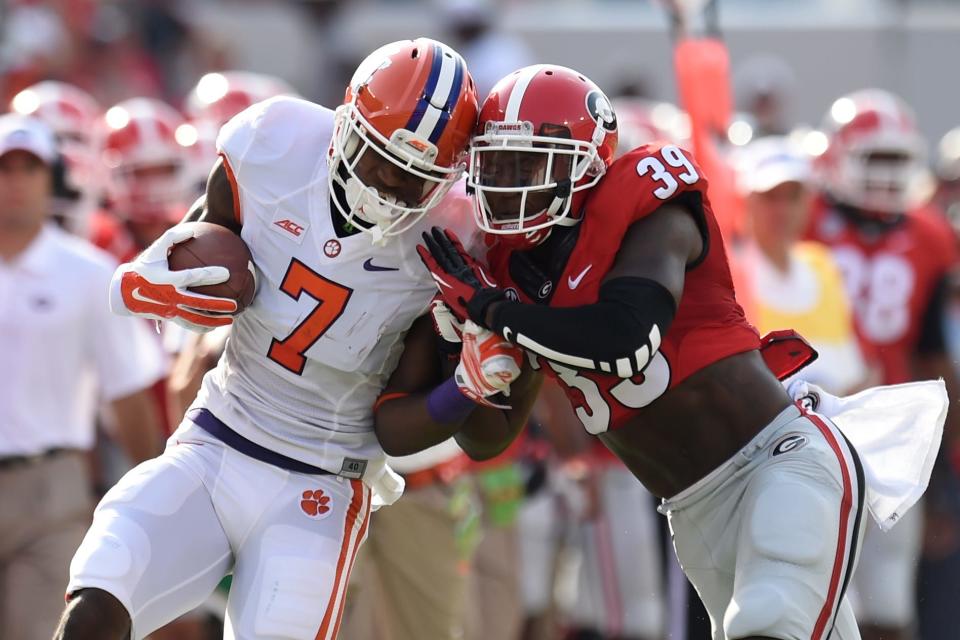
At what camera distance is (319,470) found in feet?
14.6

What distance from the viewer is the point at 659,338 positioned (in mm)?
3959

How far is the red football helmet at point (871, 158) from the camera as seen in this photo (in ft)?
Answer: 26.4

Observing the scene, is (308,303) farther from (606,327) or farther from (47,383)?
(47,383)

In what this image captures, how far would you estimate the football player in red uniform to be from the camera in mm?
3973

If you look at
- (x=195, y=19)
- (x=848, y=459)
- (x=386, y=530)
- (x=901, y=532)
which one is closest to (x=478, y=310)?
(x=848, y=459)

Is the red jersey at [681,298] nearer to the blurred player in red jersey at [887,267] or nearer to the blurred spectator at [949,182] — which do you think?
the blurred player in red jersey at [887,267]

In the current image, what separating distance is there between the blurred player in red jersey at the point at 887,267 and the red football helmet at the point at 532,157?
11.3 feet

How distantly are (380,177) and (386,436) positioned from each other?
2.19 ft

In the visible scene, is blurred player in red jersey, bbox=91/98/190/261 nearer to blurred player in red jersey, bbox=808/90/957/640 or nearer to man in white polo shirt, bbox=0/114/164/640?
man in white polo shirt, bbox=0/114/164/640

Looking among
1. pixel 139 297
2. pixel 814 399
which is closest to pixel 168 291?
pixel 139 297

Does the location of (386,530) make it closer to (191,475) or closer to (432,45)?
(191,475)

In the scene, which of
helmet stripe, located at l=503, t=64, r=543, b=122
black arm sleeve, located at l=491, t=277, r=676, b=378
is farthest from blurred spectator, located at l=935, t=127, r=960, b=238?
black arm sleeve, located at l=491, t=277, r=676, b=378

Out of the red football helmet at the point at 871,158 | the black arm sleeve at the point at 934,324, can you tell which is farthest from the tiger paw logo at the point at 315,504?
the red football helmet at the point at 871,158

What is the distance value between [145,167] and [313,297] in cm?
345
